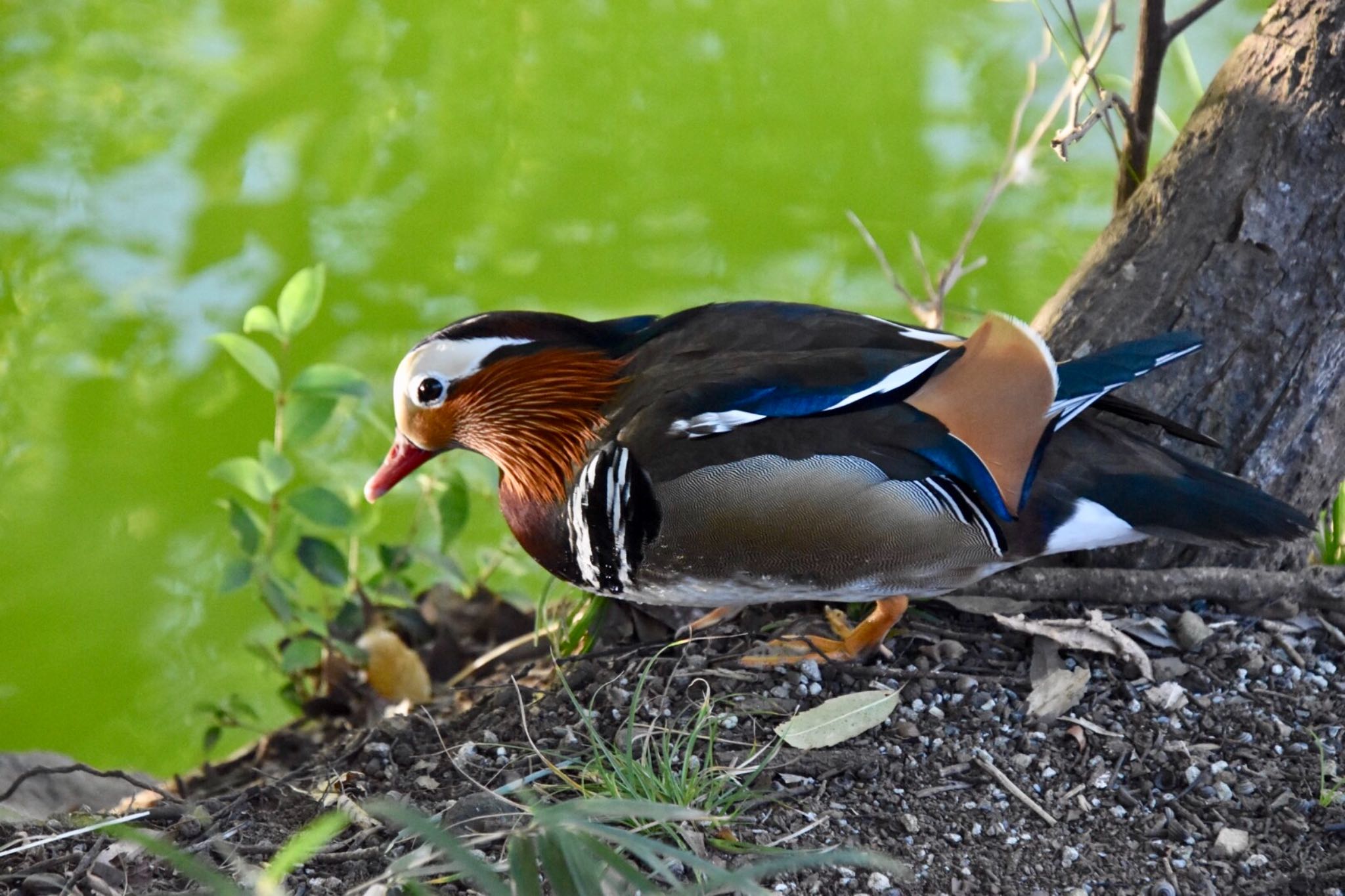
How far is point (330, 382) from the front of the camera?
274cm

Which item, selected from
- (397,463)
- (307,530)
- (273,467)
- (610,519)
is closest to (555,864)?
(610,519)

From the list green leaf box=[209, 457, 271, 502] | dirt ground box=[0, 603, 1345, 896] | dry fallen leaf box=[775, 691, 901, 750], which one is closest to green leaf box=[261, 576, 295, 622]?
green leaf box=[209, 457, 271, 502]

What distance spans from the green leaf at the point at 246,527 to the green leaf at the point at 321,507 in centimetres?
9

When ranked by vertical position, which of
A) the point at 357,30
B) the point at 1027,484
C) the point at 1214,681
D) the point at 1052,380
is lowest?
the point at 1214,681

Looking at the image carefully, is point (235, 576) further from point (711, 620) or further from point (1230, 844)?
point (1230, 844)

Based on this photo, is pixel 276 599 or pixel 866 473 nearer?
pixel 866 473

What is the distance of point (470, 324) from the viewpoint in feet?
7.53

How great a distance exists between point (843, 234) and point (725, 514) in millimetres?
2438

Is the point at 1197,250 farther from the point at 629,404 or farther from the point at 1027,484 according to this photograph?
the point at 629,404

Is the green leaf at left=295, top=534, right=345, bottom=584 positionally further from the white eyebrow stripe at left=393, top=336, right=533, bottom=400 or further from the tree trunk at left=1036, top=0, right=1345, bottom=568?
the tree trunk at left=1036, top=0, right=1345, bottom=568

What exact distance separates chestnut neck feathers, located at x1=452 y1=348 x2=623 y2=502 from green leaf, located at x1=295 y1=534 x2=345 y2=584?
0.70m

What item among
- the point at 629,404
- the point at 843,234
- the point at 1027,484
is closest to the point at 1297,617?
the point at 1027,484

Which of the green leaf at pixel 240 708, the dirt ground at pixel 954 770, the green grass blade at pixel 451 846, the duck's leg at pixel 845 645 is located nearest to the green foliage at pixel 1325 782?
the dirt ground at pixel 954 770

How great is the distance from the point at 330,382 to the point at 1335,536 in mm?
2109
